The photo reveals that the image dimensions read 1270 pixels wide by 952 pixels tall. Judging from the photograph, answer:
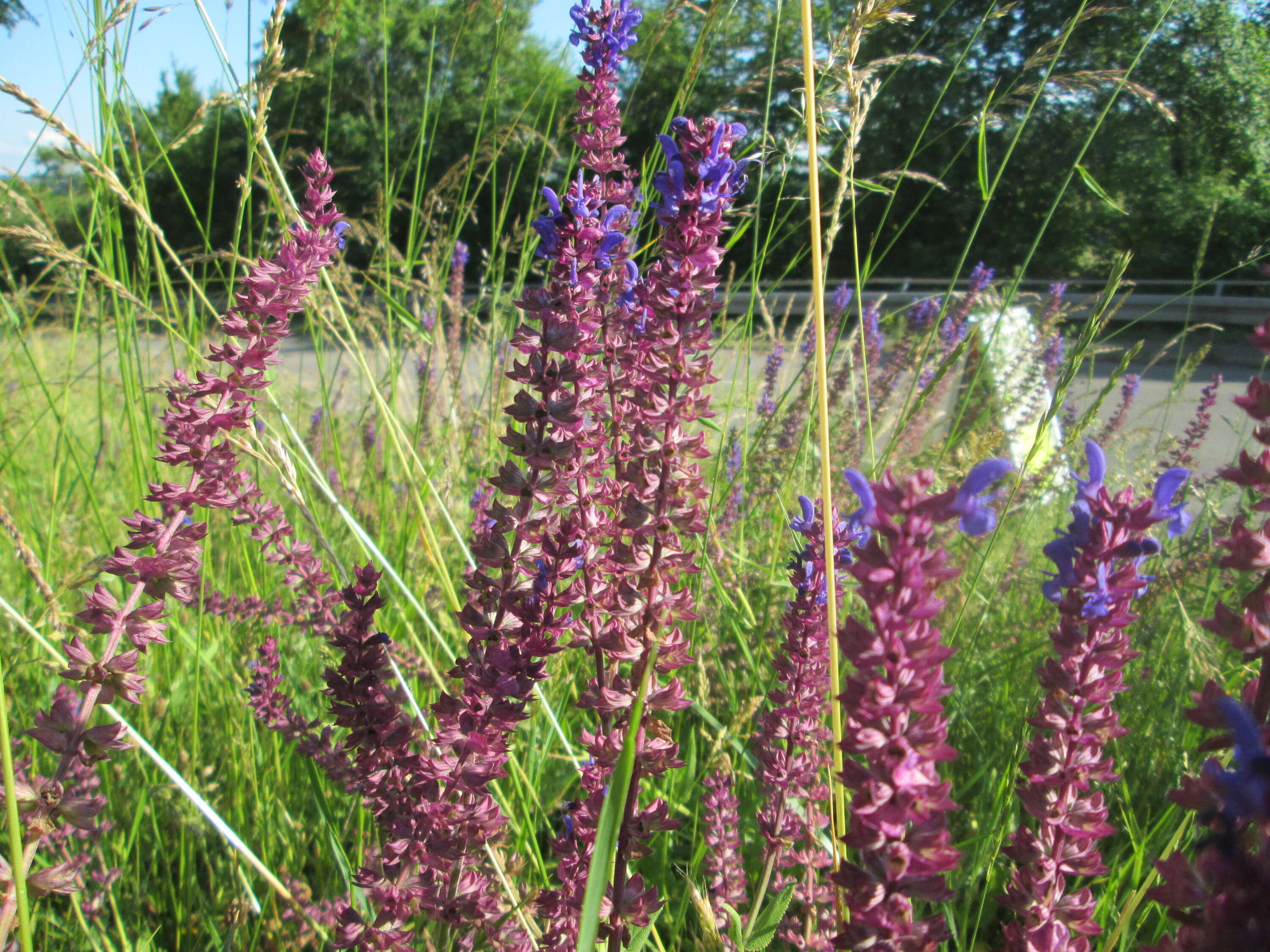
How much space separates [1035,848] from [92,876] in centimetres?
177

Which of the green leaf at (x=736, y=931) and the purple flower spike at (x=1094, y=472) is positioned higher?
the purple flower spike at (x=1094, y=472)

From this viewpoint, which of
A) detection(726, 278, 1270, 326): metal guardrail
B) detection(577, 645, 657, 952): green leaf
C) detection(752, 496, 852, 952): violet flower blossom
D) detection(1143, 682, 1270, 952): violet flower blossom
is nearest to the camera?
detection(1143, 682, 1270, 952): violet flower blossom

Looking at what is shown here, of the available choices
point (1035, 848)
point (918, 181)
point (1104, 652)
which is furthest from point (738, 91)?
point (918, 181)

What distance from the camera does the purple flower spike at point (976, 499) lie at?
71cm

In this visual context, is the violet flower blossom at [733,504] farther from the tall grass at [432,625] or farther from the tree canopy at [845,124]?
the tree canopy at [845,124]

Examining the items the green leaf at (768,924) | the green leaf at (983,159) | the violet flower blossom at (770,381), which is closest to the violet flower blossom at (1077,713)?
the green leaf at (768,924)

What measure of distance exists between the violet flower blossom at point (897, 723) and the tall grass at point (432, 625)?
1.39ft

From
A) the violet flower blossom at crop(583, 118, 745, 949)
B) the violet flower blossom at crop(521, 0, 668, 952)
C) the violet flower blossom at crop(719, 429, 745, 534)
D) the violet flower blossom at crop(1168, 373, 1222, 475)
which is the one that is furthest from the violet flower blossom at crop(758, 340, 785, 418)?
the violet flower blossom at crop(583, 118, 745, 949)

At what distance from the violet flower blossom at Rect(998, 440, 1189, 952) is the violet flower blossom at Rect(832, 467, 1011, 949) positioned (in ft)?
0.76

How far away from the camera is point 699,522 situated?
111cm

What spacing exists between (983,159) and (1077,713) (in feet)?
3.83

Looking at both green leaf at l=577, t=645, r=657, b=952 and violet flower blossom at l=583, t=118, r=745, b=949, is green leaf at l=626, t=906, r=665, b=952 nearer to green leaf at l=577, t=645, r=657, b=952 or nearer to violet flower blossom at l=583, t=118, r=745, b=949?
violet flower blossom at l=583, t=118, r=745, b=949

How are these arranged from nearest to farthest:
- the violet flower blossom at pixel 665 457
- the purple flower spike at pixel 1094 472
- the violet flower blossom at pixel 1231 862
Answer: the violet flower blossom at pixel 1231 862, the purple flower spike at pixel 1094 472, the violet flower blossom at pixel 665 457

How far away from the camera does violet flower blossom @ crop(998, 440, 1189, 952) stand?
0.77 metres
